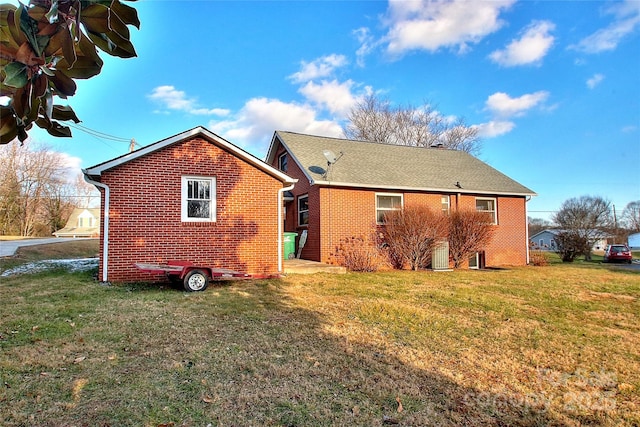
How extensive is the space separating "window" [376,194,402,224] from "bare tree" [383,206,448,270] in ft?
1.92

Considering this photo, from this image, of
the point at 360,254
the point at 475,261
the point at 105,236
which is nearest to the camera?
the point at 105,236

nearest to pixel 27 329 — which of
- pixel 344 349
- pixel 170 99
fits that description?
pixel 344 349

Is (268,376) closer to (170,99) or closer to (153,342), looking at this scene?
(153,342)

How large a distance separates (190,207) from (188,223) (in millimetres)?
441

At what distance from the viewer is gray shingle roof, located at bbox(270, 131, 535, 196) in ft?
46.9

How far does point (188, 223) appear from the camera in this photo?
9609mm

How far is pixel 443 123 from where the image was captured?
3356 centimetres

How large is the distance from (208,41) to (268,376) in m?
10.7

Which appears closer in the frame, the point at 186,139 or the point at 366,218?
the point at 186,139

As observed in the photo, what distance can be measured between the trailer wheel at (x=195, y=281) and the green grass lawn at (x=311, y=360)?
33cm

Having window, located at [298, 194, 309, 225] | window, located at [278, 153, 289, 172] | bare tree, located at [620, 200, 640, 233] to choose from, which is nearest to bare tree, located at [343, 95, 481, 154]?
window, located at [278, 153, 289, 172]

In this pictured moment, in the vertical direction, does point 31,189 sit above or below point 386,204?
above

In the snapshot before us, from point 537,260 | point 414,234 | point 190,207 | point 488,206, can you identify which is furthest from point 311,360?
point 537,260

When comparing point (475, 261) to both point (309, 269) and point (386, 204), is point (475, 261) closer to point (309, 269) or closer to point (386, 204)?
point (386, 204)
